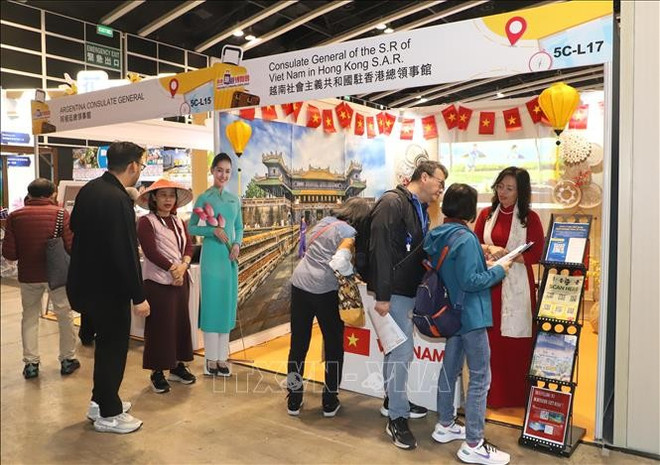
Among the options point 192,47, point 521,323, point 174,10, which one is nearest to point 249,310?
point 521,323

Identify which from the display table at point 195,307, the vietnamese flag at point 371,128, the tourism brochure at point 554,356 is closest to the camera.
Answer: the tourism brochure at point 554,356

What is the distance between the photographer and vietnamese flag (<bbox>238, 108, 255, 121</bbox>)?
431cm

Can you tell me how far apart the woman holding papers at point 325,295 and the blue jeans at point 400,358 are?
30 centimetres

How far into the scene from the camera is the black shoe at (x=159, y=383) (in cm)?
357

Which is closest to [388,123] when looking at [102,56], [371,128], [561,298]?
[371,128]

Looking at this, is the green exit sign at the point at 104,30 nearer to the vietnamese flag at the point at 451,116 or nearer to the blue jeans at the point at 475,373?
the vietnamese flag at the point at 451,116

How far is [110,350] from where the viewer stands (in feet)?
9.59

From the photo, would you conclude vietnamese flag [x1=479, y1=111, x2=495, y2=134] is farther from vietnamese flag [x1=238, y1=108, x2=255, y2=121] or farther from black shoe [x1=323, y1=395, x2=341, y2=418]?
black shoe [x1=323, y1=395, x2=341, y2=418]

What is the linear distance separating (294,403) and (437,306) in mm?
1131

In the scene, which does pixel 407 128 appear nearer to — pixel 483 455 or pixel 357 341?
pixel 357 341

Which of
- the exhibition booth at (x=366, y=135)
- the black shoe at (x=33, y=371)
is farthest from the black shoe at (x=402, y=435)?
the black shoe at (x=33, y=371)

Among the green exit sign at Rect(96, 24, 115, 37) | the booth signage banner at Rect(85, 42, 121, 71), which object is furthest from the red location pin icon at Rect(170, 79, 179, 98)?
the green exit sign at Rect(96, 24, 115, 37)

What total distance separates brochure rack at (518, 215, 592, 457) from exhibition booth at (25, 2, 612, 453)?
0.8 inches

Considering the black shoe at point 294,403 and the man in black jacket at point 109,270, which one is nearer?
the man in black jacket at point 109,270
